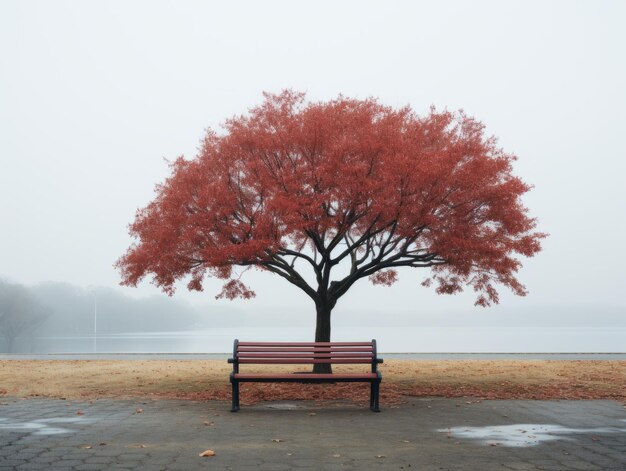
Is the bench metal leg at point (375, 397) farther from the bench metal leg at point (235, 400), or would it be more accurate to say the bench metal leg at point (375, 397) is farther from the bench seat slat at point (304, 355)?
the bench metal leg at point (235, 400)

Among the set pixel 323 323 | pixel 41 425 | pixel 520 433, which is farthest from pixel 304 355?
pixel 323 323

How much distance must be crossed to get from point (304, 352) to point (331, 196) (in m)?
5.18

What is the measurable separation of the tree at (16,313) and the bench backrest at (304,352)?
295 feet

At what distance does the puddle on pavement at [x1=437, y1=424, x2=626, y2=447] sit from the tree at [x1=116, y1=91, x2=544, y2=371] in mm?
6821

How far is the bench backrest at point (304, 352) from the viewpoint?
11875mm

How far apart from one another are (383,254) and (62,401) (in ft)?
30.2

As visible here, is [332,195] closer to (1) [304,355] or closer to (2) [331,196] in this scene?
(2) [331,196]

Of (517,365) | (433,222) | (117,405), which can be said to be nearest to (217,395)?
(117,405)

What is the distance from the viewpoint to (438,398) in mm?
13258

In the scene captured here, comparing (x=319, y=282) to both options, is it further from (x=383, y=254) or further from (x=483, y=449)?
(x=483, y=449)

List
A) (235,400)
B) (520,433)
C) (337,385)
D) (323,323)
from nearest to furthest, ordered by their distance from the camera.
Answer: (520,433), (235,400), (337,385), (323,323)

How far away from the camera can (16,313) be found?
93625mm

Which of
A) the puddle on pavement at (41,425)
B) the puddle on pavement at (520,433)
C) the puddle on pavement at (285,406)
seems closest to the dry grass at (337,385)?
the puddle on pavement at (285,406)

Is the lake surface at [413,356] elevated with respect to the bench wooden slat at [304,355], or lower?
lower
